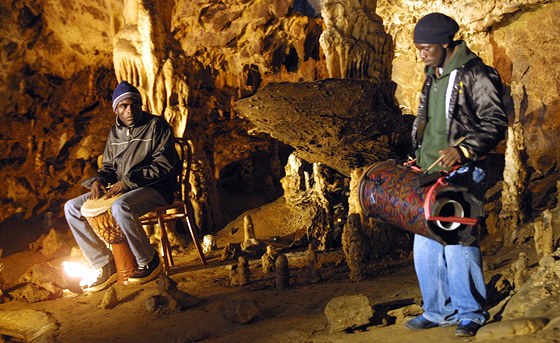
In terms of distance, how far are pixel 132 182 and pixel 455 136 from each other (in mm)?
3637

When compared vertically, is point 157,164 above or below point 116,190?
above

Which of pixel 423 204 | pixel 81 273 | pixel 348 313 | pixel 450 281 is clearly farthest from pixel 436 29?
pixel 81 273

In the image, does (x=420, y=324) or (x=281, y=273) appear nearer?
(x=420, y=324)

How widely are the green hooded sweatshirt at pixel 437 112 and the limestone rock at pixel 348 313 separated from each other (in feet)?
3.41

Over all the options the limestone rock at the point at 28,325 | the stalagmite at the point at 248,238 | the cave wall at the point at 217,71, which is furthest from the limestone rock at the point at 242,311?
the stalagmite at the point at 248,238

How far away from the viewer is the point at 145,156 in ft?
21.4

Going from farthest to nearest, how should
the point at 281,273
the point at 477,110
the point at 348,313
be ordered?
the point at 281,273 → the point at 348,313 → the point at 477,110

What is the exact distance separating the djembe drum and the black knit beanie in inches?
149

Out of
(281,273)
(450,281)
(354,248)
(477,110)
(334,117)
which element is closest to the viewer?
(477,110)

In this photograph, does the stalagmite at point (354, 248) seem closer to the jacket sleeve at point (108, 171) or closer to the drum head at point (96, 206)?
the drum head at point (96, 206)

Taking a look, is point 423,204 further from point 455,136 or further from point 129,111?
point 129,111

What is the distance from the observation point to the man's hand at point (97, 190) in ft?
21.3

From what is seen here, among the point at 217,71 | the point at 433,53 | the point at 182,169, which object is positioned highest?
the point at 217,71

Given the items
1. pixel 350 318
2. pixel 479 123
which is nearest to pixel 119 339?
pixel 350 318
